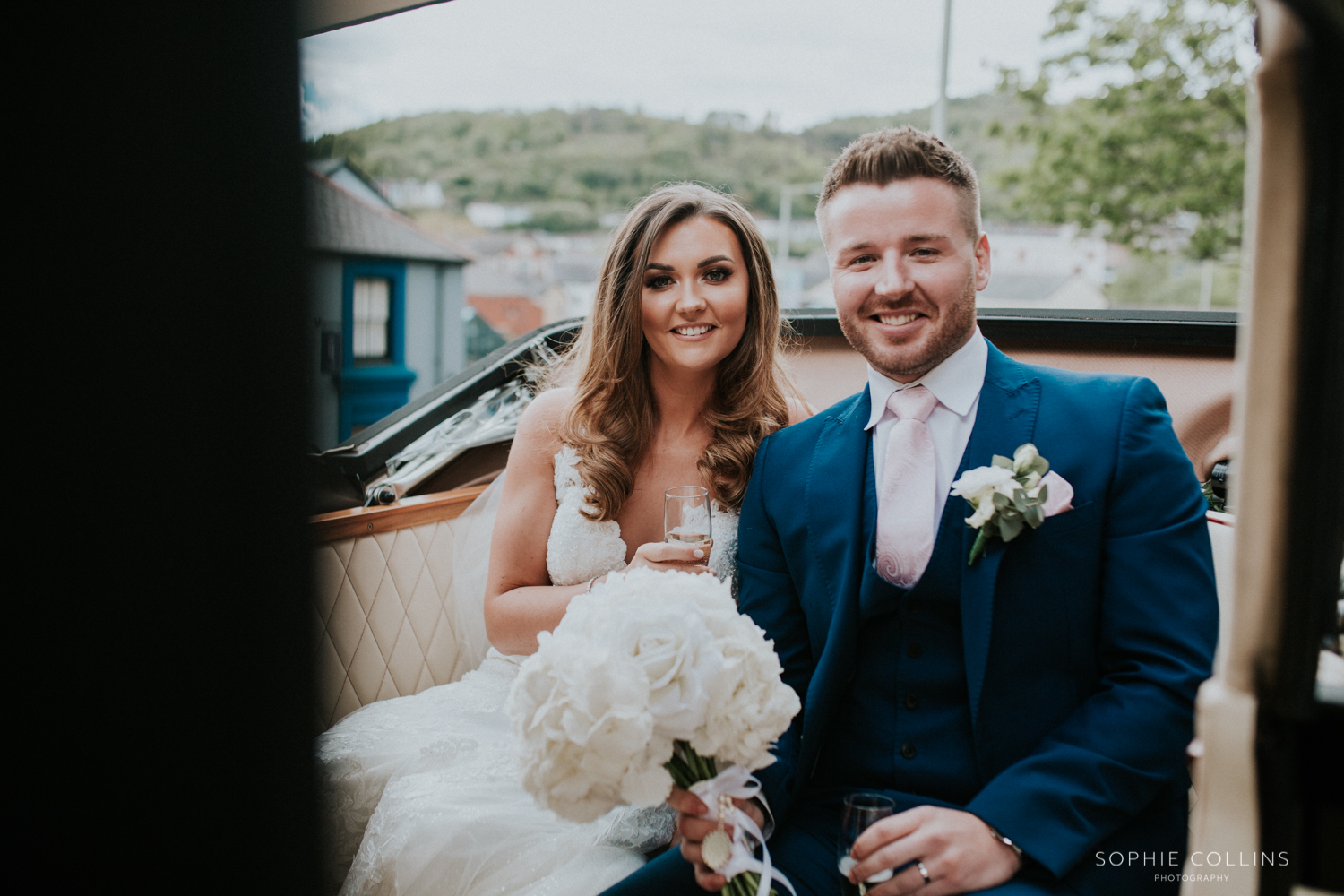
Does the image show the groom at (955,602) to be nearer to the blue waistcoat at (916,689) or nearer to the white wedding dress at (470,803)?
the blue waistcoat at (916,689)

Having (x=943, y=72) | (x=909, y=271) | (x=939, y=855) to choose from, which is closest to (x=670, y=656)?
(x=939, y=855)

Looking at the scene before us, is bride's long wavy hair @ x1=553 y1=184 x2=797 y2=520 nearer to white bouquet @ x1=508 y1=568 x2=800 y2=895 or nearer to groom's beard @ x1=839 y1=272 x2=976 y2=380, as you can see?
groom's beard @ x1=839 y1=272 x2=976 y2=380

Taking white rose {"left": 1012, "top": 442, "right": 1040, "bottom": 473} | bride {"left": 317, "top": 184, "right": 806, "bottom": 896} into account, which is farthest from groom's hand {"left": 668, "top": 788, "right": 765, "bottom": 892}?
bride {"left": 317, "top": 184, "right": 806, "bottom": 896}

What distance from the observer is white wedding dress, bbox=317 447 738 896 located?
2.02 metres

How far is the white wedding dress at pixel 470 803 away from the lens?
6.62ft

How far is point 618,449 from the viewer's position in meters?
2.80

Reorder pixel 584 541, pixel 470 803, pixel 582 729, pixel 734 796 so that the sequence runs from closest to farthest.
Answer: pixel 582 729 < pixel 734 796 < pixel 470 803 < pixel 584 541

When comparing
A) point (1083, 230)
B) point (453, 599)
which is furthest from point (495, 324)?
point (453, 599)

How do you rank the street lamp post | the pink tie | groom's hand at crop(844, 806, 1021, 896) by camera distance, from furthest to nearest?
the street lamp post, the pink tie, groom's hand at crop(844, 806, 1021, 896)

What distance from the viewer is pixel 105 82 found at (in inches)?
23.0

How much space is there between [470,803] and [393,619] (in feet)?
3.40

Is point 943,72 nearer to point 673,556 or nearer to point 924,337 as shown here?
point 924,337

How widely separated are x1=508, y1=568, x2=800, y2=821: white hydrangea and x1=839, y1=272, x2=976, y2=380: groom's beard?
951 mm

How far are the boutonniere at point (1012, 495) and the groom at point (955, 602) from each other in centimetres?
3
